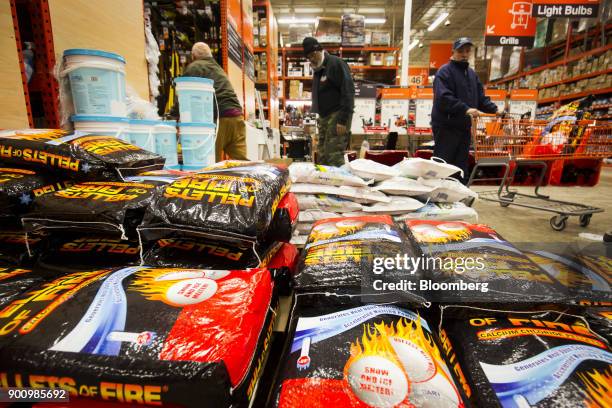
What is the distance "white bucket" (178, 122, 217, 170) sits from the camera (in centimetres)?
193

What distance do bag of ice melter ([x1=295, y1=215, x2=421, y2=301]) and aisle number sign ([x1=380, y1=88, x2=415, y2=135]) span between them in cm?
585

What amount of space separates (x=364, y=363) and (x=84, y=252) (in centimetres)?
83

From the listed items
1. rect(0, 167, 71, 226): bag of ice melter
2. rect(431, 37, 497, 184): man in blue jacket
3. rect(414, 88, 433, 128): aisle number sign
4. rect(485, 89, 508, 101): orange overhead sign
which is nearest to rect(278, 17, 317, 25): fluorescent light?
rect(414, 88, 433, 128): aisle number sign

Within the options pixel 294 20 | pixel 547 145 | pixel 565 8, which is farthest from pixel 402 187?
pixel 294 20

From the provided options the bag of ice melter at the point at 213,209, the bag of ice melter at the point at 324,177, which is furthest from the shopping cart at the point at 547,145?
the bag of ice melter at the point at 213,209

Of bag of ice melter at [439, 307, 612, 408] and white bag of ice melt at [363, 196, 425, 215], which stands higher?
white bag of ice melt at [363, 196, 425, 215]

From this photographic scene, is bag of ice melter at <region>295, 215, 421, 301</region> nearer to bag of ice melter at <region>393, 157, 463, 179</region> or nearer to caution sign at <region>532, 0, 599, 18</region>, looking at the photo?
bag of ice melter at <region>393, 157, 463, 179</region>

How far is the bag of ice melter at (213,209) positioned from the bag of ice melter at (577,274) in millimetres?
701

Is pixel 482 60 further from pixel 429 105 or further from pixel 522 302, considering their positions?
pixel 522 302

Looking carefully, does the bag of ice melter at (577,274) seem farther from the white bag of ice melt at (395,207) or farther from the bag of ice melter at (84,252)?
the bag of ice melter at (84,252)

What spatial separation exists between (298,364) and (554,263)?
2.29 ft

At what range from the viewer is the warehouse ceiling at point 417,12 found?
461 inches

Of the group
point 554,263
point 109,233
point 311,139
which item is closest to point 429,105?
point 311,139

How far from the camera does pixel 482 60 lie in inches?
429
